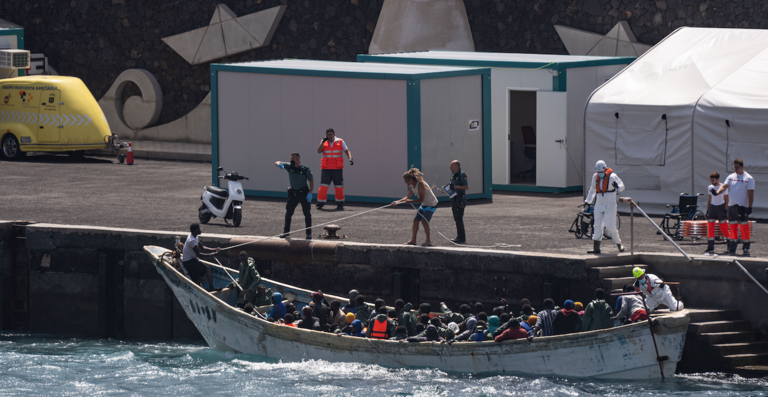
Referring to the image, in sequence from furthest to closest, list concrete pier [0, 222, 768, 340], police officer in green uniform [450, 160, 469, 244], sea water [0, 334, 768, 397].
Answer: police officer in green uniform [450, 160, 469, 244], concrete pier [0, 222, 768, 340], sea water [0, 334, 768, 397]

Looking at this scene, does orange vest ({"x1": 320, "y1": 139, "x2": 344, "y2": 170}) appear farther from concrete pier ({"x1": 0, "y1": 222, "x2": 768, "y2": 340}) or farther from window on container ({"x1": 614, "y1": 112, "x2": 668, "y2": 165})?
window on container ({"x1": 614, "y1": 112, "x2": 668, "y2": 165})

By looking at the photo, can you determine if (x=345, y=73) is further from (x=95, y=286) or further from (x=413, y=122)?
(x=95, y=286)

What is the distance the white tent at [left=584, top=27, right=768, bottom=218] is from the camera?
21.0m

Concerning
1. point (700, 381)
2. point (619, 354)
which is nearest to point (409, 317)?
point (619, 354)

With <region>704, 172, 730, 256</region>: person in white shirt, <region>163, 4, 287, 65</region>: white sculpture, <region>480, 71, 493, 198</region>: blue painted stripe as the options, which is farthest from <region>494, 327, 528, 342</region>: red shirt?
<region>163, 4, 287, 65</region>: white sculpture

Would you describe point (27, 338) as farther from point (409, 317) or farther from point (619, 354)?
point (619, 354)

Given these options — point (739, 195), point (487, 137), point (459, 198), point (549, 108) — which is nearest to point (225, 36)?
point (487, 137)

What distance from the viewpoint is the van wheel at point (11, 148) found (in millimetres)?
31281

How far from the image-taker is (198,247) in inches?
714

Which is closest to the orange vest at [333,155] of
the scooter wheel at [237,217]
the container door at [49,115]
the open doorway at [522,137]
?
the scooter wheel at [237,217]

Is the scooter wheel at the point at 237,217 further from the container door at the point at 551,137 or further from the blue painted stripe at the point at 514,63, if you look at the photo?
the container door at the point at 551,137

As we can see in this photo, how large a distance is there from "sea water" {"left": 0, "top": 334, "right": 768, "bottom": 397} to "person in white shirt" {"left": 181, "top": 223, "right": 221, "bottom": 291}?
123 cm

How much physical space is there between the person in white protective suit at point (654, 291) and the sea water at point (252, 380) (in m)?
1.05

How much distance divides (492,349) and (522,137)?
1294 cm
